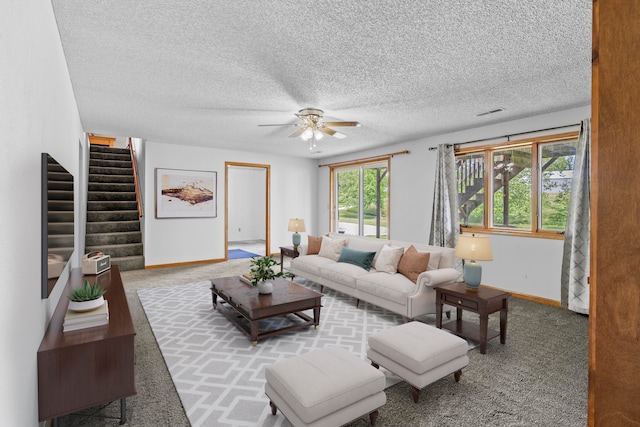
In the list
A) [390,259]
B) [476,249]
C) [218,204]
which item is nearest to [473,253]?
[476,249]

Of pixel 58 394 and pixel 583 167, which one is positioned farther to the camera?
pixel 583 167

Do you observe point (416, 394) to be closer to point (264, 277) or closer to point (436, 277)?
point (436, 277)

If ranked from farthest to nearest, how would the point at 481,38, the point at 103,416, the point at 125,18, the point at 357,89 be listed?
the point at 357,89 → the point at 481,38 → the point at 125,18 → the point at 103,416

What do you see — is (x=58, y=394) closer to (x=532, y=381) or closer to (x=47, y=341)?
(x=47, y=341)

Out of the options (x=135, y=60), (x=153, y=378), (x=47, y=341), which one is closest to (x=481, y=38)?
(x=135, y=60)

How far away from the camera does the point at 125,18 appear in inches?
84.1

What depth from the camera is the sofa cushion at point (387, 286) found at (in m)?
3.46

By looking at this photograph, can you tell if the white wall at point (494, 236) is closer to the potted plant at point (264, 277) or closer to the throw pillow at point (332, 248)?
the throw pillow at point (332, 248)

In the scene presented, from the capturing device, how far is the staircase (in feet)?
20.0

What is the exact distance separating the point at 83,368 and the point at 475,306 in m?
2.91

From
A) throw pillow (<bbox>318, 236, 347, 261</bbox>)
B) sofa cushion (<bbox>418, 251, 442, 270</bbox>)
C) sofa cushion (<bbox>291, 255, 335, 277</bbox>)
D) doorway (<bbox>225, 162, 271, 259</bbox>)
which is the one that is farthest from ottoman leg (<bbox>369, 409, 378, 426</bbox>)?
doorway (<bbox>225, 162, 271, 259</bbox>)

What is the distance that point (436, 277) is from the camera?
11.2 feet

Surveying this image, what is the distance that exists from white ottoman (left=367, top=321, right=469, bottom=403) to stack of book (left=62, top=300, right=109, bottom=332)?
1.79m

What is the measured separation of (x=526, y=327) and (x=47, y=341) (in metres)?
4.06
